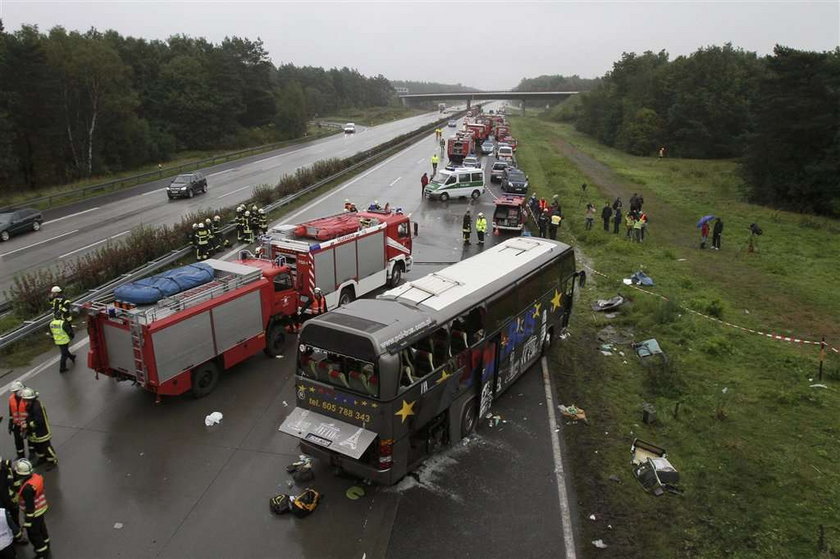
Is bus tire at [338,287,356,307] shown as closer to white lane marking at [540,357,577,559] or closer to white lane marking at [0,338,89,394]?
white lane marking at [540,357,577,559]

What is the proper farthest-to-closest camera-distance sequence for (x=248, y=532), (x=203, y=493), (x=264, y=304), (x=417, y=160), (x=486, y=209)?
1. (x=417, y=160)
2. (x=486, y=209)
3. (x=264, y=304)
4. (x=203, y=493)
5. (x=248, y=532)

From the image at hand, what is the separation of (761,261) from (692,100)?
55038 millimetres

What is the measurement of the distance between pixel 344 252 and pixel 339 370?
8458mm

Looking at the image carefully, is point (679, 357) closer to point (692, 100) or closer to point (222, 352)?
point (222, 352)

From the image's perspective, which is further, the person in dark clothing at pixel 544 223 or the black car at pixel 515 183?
the black car at pixel 515 183

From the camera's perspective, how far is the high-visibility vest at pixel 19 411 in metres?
9.69

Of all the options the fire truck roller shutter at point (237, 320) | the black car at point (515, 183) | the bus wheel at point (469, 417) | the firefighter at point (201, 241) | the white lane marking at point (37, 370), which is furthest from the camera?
the black car at point (515, 183)

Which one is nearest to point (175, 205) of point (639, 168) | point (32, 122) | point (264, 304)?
point (32, 122)

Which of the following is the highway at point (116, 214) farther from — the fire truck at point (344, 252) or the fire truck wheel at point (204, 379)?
the fire truck wheel at point (204, 379)

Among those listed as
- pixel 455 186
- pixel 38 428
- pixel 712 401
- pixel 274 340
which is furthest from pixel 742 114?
pixel 38 428

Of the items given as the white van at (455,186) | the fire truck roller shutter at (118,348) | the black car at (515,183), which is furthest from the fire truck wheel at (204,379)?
the black car at (515,183)

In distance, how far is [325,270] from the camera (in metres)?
16.5

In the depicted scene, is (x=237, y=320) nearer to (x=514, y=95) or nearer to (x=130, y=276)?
(x=130, y=276)

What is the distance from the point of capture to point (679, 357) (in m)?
14.7
